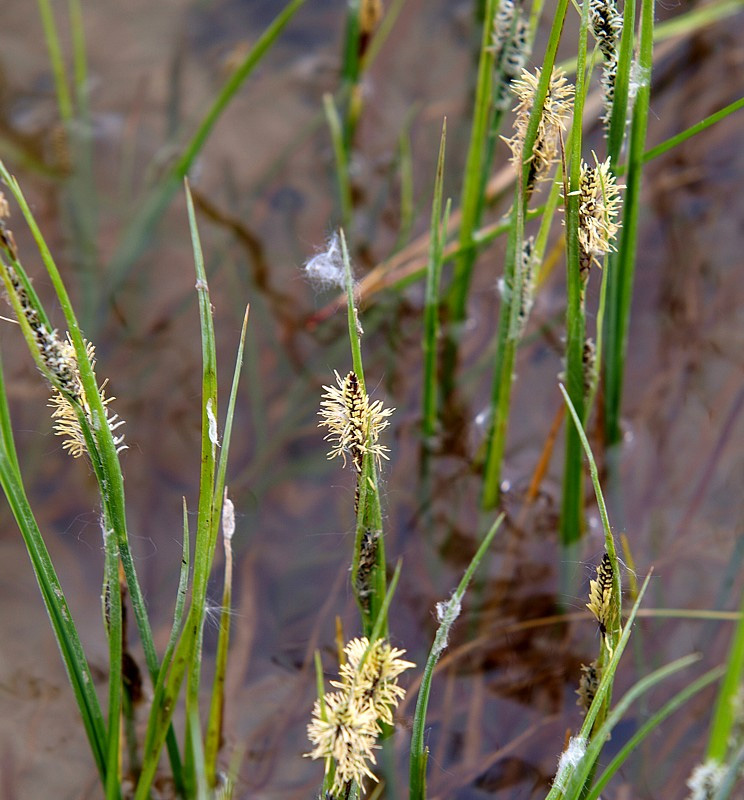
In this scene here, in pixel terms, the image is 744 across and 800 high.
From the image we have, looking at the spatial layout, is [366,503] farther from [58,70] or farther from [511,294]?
[58,70]

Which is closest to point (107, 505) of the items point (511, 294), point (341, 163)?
point (511, 294)

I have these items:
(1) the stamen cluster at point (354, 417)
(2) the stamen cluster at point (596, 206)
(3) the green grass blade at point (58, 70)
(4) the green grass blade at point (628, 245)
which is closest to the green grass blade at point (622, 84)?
(4) the green grass blade at point (628, 245)

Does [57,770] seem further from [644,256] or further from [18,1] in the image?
[18,1]

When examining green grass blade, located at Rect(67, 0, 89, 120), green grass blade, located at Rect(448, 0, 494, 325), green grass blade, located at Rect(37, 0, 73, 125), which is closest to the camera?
green grass blade, located at Rect(448, 0, 494, 325)

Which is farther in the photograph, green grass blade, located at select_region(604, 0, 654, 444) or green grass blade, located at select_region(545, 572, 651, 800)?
green grass blade, located at select_region(604, 0, 654, 444)

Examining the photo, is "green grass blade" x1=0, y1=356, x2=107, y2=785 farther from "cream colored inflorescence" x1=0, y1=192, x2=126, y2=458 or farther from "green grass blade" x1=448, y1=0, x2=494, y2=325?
"green grass blade" x1=448, y1=0, x2=494, y2=325

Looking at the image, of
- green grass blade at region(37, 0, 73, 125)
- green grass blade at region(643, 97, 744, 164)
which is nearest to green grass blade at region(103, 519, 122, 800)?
green grass blade at region(643, 97, 744, 164)

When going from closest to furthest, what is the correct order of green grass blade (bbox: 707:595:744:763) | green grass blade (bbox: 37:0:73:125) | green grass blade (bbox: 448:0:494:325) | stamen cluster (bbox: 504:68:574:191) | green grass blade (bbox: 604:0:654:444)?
green grass blade (bbox: 707:595:744:763)
stamen cluster (bbox: 504:68:574:191)
green grass blade (bbox: 604:0:654:444)
green grass blade (bbox: 448:0:494:325)
green grass blade (bbox: 37:0:73:125)
